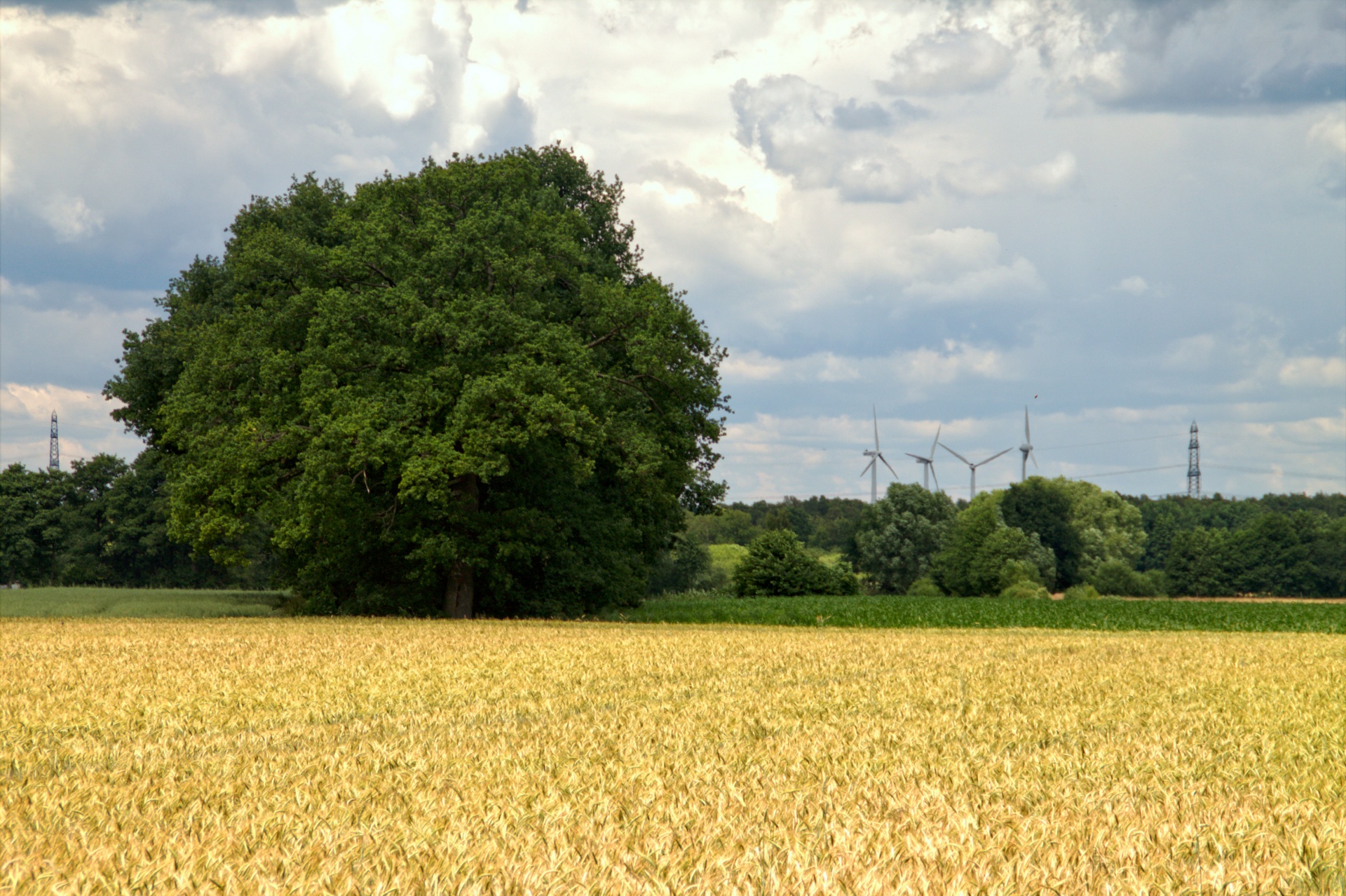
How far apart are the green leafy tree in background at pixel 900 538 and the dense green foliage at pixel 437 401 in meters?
71.0

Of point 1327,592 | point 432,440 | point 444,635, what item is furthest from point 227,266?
point 1327,592

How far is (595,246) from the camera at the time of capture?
4153 cm

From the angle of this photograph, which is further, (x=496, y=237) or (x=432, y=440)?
(x=496, y=237)

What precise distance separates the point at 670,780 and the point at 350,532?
2773 centimetres

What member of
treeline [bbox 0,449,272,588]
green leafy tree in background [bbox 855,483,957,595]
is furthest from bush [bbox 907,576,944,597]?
treeline [bbox 0,449,272,588]

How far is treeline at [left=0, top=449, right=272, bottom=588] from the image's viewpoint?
81812 millimetres

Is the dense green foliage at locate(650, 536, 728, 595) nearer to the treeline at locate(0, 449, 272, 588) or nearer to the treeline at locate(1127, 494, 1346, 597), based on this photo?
the treeline at locate(0, 449, 272, 588)

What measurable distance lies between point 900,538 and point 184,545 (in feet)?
216

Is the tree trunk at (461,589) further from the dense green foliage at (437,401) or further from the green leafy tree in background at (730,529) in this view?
the green leafy tree in background at (730,529)

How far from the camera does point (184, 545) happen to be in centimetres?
8588

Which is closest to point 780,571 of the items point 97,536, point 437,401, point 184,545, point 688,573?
point 688,573

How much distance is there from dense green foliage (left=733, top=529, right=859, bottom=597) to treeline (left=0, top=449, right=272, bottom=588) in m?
35.2

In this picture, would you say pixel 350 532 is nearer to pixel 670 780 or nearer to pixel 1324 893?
pixel 670 780

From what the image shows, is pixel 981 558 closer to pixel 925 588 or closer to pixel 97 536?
pixel 925 588
